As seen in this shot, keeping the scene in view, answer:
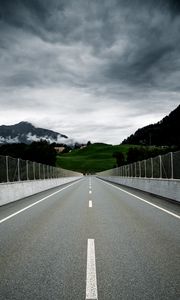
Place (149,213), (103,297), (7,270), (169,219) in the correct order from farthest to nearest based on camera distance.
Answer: (149,213) < (169,219) < (7,270) < (103,297)

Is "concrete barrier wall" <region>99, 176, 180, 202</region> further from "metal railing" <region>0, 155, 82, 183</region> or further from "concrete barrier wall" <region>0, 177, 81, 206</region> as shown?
"metal railing" <region>0, 155, 82, 183</region>

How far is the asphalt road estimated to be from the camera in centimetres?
439

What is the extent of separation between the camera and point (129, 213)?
12.2 meters

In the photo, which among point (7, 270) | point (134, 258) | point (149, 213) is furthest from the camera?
point (149, 213)

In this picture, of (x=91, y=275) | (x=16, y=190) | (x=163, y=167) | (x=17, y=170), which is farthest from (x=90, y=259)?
(x=17, y=170)

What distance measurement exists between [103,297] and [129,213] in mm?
8171

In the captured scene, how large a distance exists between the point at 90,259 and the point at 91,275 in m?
0.93

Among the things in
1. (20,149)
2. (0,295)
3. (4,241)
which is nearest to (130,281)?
(0,295)

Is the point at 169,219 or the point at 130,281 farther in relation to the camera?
the point at 169,219

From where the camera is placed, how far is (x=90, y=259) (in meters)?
5.95

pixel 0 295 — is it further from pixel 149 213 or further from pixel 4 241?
pixel 149 213

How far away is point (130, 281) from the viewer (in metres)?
4.74

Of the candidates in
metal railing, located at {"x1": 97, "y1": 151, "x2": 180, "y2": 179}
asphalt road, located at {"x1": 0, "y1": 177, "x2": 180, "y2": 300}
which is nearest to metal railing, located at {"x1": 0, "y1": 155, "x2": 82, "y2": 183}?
metal railing, located at {"x1": 97, "y1": 151, "x2": 180, "y2": 179}

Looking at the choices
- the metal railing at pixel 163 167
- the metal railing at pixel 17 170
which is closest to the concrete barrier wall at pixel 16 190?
the metal railing at pixel 17 170
